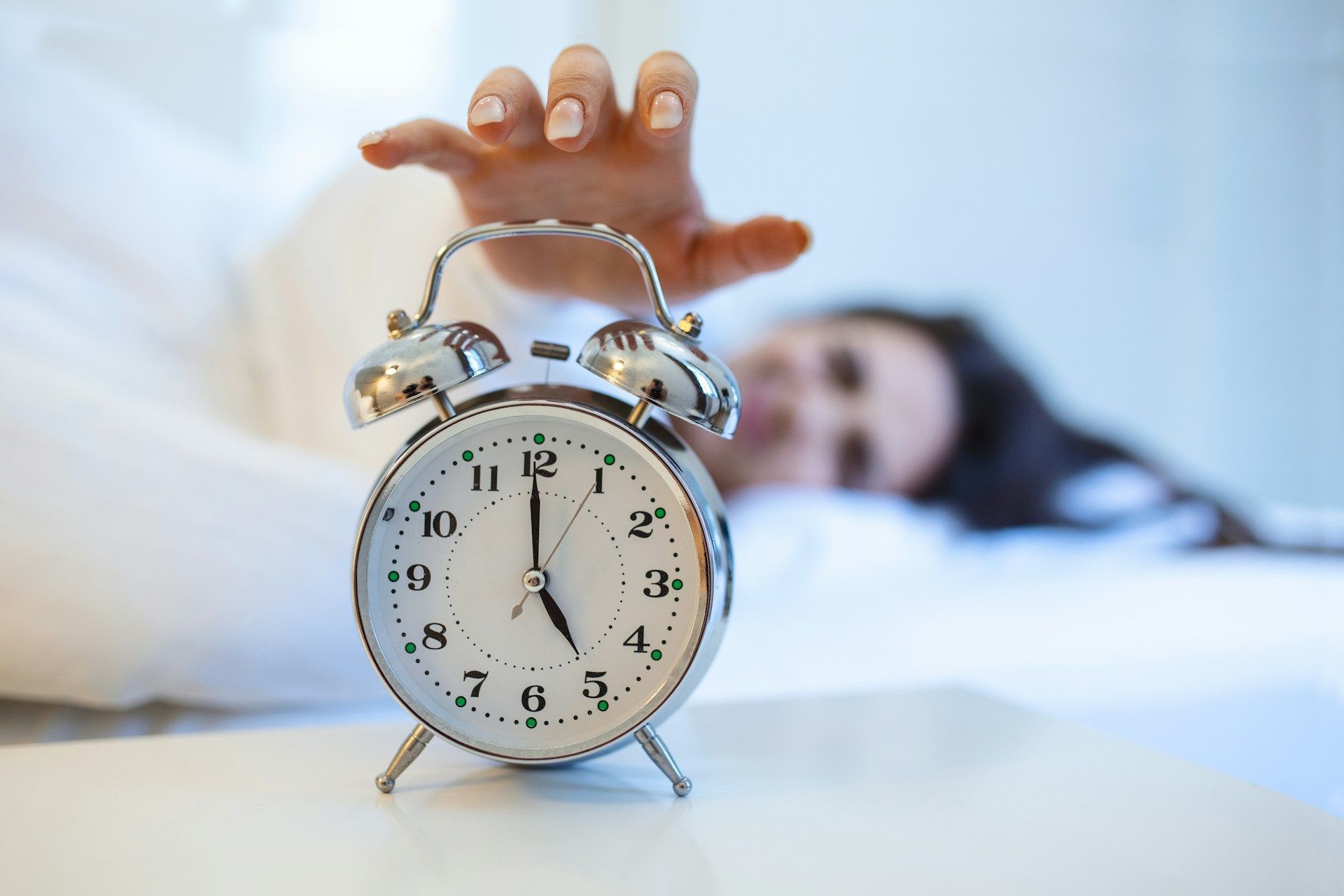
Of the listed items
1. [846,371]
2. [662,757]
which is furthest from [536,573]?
[846,371]

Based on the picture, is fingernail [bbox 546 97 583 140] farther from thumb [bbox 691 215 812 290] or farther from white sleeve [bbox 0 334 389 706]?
white sleeve [bbox 0 334 389 706]

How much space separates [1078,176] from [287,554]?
229 cm

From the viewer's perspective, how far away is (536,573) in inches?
23.4

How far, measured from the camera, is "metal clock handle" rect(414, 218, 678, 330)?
1.98 feet

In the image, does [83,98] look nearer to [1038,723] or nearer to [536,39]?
[536,39]

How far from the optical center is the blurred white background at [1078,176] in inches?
94.7

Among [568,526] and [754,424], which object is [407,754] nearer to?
[568,526]

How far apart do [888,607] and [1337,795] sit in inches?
25.2

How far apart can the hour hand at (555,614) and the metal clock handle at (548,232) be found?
0.61 ft

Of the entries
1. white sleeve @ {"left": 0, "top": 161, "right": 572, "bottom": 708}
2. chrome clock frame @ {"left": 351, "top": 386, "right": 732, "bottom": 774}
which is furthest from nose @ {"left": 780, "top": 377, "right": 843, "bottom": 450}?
chrome clock frame @ {"left": 351, "top": 386, "right": 732, "bottom": 774}

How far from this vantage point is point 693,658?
23.4 inches

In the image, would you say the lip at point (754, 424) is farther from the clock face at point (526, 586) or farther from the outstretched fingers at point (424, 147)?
the clock face at point (526, 586)

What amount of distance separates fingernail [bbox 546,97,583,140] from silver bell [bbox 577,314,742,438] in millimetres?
134

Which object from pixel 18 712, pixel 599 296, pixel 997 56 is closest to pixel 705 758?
pixel 599 296
